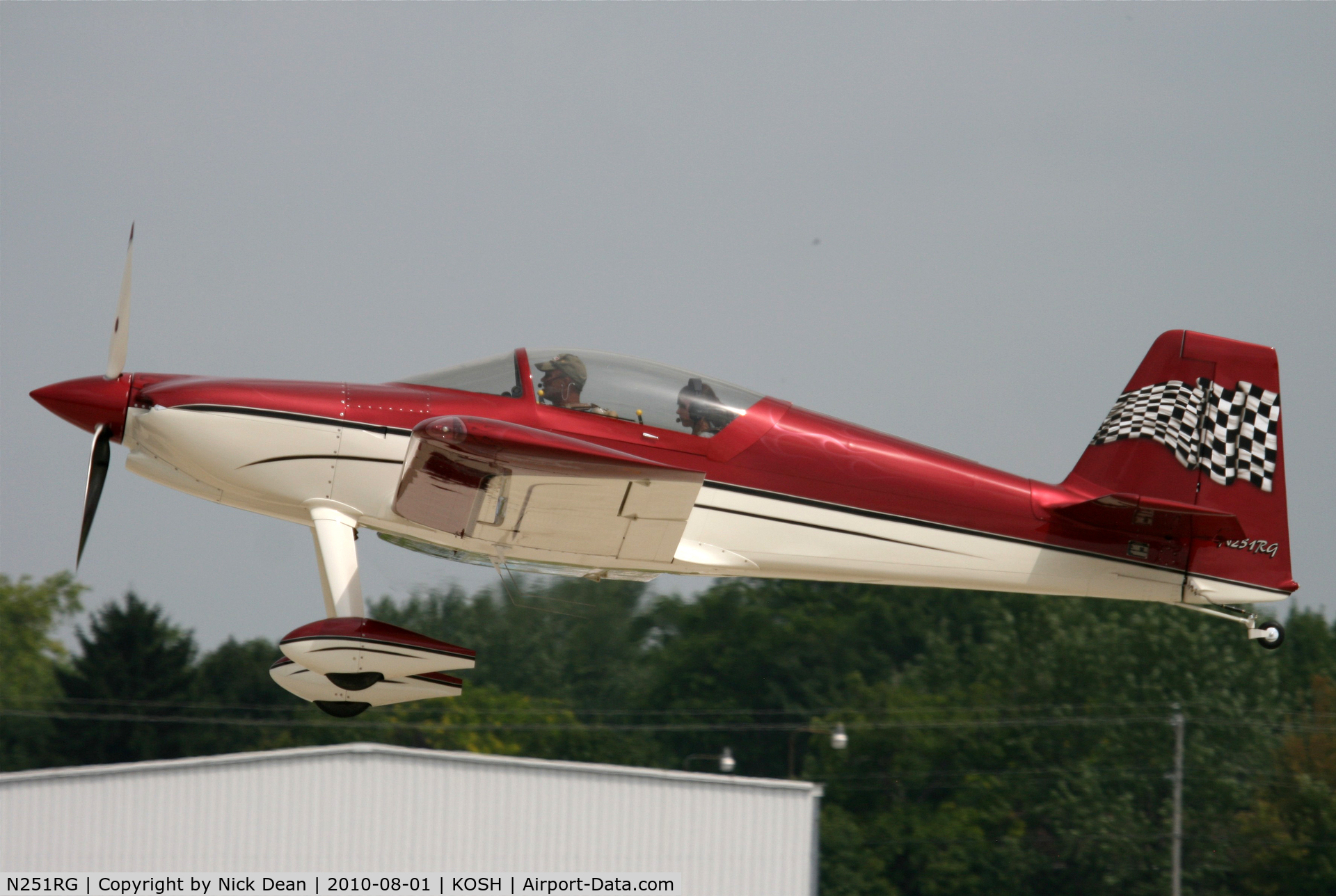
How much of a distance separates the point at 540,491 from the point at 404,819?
13.2 metres

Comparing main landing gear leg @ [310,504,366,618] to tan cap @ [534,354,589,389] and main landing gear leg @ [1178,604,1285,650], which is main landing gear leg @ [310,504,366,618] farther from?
main landing gear leg @ [1178,604,1285,650]

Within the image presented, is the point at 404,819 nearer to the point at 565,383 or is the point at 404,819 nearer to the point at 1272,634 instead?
the point at 565,383

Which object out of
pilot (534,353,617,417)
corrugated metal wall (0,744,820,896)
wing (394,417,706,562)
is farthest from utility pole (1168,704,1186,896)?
pilot (534,353,617,417)

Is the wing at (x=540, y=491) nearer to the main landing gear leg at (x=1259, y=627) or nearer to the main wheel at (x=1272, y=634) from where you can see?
the main landing gear leg at (x=1259, y=627)

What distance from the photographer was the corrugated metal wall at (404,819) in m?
20.3

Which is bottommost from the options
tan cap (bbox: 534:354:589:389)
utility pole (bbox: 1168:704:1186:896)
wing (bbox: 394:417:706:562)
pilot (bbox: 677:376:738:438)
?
utility pole (bbox: 1168:704:1186:896)

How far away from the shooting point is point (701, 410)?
9008 mm

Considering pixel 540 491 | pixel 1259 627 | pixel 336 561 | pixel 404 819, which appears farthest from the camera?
pixel 404 819

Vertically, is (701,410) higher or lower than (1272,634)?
higher

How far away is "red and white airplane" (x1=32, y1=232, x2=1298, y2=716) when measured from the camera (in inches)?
337

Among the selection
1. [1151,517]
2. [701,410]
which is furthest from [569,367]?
[1151,517]

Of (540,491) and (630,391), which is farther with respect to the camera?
(630,391)

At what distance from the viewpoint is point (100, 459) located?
901 centimetres

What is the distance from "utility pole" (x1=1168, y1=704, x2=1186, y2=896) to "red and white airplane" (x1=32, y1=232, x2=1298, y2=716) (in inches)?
999
